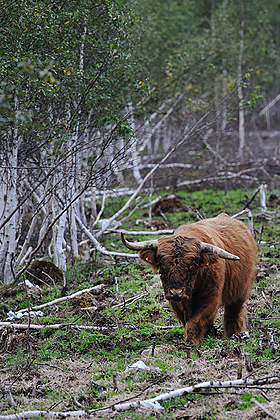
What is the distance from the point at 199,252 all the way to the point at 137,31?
8.84m

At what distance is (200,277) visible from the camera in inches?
221

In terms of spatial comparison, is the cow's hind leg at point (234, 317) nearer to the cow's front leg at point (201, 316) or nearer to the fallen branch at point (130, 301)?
the cow's front leg at point (201, 316)

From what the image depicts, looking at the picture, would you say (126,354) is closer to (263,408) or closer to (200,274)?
(200,274)

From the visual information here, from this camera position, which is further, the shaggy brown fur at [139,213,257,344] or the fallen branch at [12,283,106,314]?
the fallen branch at [12,283,106,314]

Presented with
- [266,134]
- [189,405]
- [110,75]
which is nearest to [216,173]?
[110,75]

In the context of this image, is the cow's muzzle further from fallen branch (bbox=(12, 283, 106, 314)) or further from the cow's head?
fallen branch (bbox=(12, 283, 106, 314))

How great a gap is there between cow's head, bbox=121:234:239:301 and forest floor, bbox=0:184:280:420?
27.2 inches

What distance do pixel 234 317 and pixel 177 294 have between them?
178cm

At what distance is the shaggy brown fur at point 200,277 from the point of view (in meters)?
5.33

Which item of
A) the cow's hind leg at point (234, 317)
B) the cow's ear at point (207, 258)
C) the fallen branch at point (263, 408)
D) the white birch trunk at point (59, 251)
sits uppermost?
the cow's ear at point (207, 258)

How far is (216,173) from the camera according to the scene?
56.5 feet

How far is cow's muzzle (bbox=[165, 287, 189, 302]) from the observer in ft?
16.8

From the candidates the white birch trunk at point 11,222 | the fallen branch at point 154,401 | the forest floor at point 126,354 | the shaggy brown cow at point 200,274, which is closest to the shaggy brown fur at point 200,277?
the shaggy brown cow at point 200,274

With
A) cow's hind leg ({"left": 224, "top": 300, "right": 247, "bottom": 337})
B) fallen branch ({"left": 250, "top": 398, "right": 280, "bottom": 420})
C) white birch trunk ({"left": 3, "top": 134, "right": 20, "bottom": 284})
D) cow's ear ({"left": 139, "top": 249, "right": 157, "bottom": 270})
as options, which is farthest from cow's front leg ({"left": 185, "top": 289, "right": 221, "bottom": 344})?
white birch trunk ({"left": 3, "top": 134, "right": 20, "bottom": 284})
